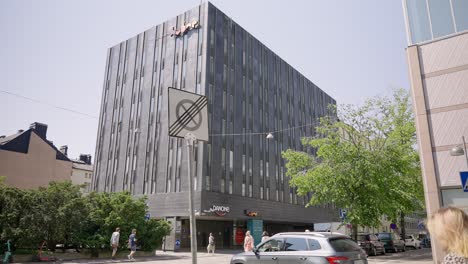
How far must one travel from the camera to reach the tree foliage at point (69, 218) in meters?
20.0

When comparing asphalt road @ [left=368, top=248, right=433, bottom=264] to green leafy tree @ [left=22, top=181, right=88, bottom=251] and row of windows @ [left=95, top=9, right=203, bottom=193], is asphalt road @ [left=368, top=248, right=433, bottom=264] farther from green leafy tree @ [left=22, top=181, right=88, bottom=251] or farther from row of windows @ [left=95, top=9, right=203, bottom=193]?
row of windows @ [left=95, top=9, right=203, bottom=193]

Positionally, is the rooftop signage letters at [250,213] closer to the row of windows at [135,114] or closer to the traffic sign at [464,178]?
the row of windows at [135,114]

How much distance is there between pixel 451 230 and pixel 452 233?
25mm

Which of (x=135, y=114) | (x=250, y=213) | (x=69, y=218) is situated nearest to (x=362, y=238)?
(x=250, y=213)

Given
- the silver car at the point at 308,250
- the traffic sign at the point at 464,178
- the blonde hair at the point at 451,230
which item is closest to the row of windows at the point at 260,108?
the silver car at the point at 308,250

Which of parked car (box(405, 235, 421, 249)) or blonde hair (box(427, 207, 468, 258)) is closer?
blonde hair (box(427, 207, 468, 258))

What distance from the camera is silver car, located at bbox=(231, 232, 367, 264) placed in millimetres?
9258

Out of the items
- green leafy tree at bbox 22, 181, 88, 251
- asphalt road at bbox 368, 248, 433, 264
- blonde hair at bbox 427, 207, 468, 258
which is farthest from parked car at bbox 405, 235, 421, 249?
blonde hair at bbox 427, 207, 468, 258

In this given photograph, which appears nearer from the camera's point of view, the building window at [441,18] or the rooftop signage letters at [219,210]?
the building window at [441,18]

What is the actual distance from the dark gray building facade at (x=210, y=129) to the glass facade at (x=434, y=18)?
22.6 meters

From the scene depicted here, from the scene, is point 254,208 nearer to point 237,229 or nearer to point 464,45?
point 237,229

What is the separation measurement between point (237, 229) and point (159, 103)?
58.1 feet

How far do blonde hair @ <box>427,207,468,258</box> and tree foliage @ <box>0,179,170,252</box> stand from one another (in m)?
21.9

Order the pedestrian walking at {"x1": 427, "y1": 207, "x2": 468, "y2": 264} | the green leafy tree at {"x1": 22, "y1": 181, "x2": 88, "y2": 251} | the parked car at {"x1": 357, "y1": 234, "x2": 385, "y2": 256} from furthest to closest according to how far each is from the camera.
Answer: the parked car at {"x1": 357, "y1": 234, "x2": 385, "y2": 256}
the green leafy tree at {"x1": 22, "y1": 181, "x2": 88, "y2": 251}
the pedestrian walking at {"x1": 427, "y1": 207, "x2": 468, "y2": 264}
